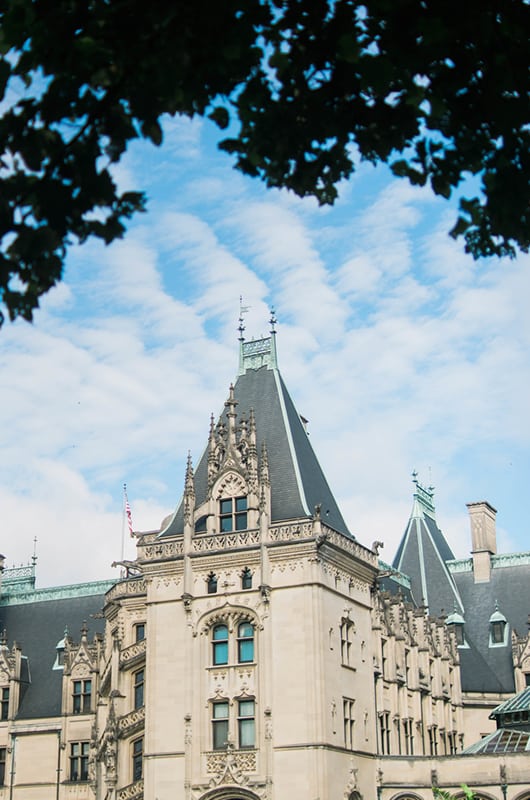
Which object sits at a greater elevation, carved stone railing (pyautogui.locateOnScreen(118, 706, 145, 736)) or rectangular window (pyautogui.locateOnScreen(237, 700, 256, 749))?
carved stone railing (pyautogui.locateOnScreen(118, 706, 145, 736))

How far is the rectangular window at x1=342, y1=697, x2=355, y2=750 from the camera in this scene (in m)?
38.9

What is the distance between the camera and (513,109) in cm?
930

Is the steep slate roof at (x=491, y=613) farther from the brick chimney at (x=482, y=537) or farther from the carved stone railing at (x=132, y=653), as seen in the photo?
the carved stone railing at (x=132, y=653)

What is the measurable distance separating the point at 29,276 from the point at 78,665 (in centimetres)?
4359


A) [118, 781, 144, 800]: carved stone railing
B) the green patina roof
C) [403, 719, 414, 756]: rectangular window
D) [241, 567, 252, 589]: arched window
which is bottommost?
[118, 781, 144, 800]: carved stone railing

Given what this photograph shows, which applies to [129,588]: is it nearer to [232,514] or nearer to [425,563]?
[232,514]

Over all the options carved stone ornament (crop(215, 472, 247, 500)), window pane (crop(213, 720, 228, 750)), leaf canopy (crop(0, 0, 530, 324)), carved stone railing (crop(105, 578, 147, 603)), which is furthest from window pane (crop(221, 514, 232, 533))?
leaf canopy (crop(0, 0, 530, 324))

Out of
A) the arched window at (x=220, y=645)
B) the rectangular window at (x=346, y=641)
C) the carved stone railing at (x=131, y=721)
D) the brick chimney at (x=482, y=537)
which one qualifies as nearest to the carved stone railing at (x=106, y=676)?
the carved stone railing at (x=131, y=721)

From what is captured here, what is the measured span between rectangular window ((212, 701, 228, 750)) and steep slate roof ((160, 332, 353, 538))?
6.44m

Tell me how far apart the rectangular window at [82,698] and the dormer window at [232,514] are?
14144 millimetres

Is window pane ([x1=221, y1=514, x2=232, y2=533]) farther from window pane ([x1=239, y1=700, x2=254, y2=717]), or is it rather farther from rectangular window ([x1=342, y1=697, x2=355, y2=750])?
rectangular window ([x1=342, y1=697, x2=355, y2=750])

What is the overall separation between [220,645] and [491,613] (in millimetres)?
20000

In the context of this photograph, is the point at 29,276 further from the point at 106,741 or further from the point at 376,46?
the point at 106,741

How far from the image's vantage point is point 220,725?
3822 centimetres
